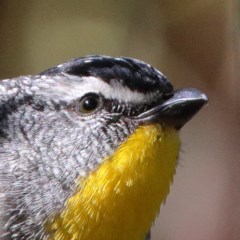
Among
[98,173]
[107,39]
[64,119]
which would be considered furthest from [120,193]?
[107,39]

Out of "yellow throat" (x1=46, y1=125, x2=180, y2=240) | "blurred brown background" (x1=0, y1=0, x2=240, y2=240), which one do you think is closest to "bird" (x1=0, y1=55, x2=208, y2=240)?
"yellow throat" (x1=46, y1=125, x2=180, y2=240)

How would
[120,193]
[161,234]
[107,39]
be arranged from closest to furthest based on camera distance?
[120,193] → [161,234] → [107,39]

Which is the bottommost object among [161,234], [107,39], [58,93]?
[161,234]

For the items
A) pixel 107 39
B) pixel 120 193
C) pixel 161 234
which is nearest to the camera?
pixel 120 193

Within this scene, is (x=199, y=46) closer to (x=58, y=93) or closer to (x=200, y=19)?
(x=200, y=19)

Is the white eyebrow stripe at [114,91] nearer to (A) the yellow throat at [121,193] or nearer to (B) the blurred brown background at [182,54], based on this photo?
(A) the yellow throat at [121,193]

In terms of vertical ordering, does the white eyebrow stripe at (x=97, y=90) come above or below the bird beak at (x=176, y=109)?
above

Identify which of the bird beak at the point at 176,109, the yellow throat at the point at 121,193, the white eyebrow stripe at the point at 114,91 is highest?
the white eyebrow stripe at the point at 114,91

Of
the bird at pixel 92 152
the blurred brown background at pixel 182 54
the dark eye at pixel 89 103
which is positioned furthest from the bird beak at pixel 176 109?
the blurred brown background at pixel 182 54
